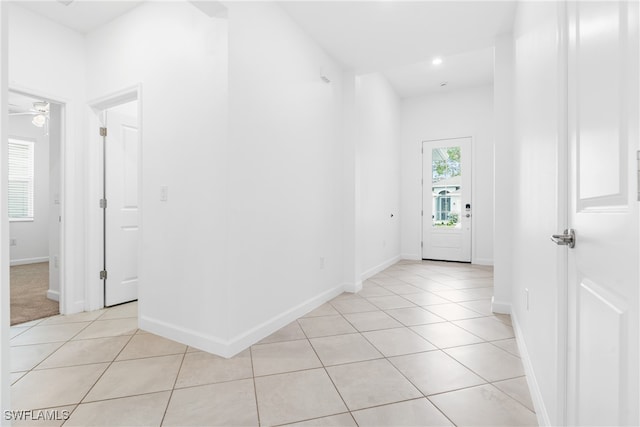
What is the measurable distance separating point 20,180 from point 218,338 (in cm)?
644

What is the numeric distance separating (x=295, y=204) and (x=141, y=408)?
1.79m

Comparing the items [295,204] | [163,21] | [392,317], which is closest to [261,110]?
[295,204]

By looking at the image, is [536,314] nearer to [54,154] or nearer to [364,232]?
[364,232]

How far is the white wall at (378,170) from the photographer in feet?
14.1

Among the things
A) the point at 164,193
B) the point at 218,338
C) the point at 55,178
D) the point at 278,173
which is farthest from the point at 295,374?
the point at 55,178

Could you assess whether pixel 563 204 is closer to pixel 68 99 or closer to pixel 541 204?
pixel 541 204

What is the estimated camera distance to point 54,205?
314 centimetres

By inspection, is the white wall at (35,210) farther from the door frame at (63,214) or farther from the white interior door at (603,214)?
the white interior door at (603,214)

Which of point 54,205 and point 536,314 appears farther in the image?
point 54,205

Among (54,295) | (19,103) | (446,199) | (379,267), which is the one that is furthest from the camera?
(446,199)

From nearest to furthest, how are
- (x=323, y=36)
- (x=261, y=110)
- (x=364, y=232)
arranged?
1. (x=261, y=110)
2. (x=323, y=36)
3. (x=364, y=232)

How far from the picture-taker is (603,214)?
78cm

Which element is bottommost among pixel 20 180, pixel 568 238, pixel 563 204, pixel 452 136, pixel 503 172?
pixel 568 238

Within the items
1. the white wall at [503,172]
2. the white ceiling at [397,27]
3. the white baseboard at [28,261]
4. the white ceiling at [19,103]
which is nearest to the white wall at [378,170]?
the white ceiling at [397,27]
